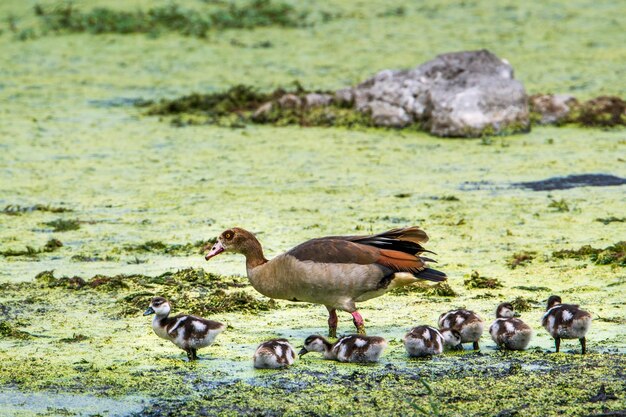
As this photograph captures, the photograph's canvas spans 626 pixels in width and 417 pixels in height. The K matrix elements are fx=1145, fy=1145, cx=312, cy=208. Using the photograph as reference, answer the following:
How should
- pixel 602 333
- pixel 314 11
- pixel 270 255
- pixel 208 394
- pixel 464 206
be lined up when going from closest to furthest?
pixel 208 394 → pixel 602 333 → pixel 270 255 → pixel 464 206 → pixel 314 11

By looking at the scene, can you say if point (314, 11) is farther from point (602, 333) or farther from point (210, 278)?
point (602, 333)

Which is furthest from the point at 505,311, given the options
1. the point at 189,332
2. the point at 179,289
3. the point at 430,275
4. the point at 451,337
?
the point at 179,289

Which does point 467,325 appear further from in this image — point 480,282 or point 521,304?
point 480,282

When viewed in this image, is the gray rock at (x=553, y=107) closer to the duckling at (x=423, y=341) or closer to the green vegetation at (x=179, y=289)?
the green vegetation at (x=179, y=289)

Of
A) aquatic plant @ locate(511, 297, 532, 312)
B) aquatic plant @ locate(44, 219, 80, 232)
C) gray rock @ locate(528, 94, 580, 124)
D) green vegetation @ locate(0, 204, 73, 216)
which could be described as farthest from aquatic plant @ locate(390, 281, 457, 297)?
gray rock @ locate(528, 94, 580, 124)

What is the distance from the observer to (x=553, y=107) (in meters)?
15.0

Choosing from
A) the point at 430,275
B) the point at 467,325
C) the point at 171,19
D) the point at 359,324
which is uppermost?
the point at 171,19

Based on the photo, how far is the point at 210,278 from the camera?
8508 millimetres

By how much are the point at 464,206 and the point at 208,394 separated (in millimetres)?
5495

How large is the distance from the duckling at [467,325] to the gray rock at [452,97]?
778cm

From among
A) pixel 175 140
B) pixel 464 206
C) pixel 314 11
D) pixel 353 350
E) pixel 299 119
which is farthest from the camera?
pixel 314 11

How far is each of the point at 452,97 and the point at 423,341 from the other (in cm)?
842

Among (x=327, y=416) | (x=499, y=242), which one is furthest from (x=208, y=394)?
(x=499, y=242)

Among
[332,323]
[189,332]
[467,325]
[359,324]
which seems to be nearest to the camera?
[189,332]
